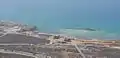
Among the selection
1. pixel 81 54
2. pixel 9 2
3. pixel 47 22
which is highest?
pixel 9 2

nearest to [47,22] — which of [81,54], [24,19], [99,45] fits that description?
[24,19]

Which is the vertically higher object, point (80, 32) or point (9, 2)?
point (9, 2)

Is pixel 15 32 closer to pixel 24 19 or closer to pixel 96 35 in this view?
pixel 96 35

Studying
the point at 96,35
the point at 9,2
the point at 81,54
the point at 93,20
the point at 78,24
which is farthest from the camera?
the point at 9,2

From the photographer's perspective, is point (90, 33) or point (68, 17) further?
point (68, 17)
